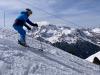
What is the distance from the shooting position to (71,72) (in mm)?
17250

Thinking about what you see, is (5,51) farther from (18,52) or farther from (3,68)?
(3,68)

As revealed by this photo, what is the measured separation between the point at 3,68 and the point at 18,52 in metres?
3.44

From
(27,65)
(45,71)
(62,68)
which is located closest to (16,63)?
(27,65)

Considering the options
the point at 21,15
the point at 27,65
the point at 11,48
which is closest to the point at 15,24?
the point at 21,15

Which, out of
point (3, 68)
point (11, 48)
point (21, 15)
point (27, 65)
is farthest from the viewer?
→ point (21, 15)

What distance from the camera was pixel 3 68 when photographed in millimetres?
14812

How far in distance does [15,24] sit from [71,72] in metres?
6.22

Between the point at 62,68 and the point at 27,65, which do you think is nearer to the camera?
the point at 27,65

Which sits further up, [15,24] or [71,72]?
[15,24]

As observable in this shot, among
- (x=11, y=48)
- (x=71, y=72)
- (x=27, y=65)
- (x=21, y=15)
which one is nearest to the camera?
(x=27, y=65)

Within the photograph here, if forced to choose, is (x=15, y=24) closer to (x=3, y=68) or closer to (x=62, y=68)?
(x=62, y=68)

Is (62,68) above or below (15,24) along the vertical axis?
below

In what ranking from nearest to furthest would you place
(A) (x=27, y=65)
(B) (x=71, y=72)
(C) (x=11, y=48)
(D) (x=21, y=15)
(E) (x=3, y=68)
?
(E) (x=3, y=68)
(A) (x=27, y=65)
(B) (x=71, y=72)
(C) (x=11, y=48)
(D) (x=21, y=15)

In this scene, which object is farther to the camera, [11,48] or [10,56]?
[11,48]
